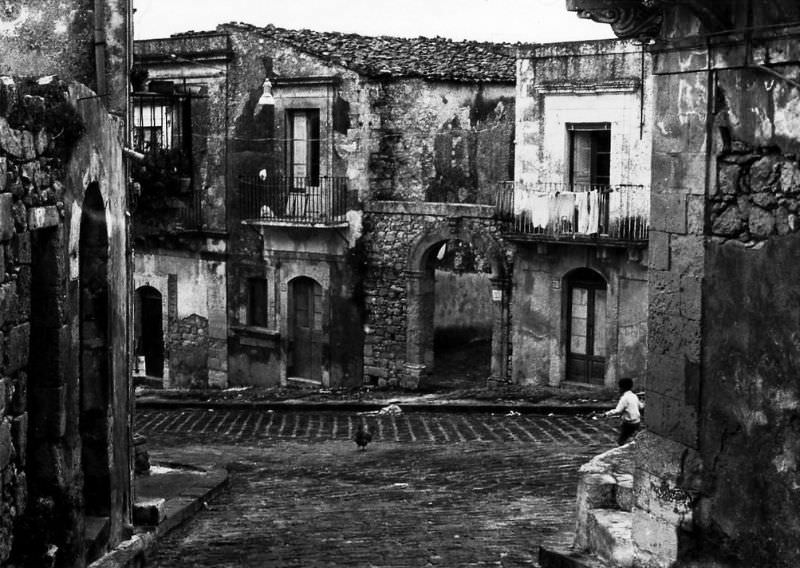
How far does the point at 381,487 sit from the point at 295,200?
13.9 meters

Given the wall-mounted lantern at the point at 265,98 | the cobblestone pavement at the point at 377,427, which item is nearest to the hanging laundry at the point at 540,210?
the cobblestone pavement at the point at 377,427

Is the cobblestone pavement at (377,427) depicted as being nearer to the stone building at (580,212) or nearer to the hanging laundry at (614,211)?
the stone building at (580,212)

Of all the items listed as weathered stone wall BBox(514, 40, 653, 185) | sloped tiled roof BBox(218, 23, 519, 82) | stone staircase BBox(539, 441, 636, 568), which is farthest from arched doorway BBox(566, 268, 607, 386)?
stone staircase BBox(539, 441, 636, 568)

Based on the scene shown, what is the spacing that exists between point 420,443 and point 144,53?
1432cm

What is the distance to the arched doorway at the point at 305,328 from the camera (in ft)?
91.6

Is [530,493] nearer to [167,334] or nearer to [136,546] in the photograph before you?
[136,546]

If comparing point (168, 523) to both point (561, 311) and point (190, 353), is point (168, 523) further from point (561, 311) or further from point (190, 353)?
point (190, 353)

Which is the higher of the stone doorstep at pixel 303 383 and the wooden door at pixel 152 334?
the wooden door at pixel 152 334

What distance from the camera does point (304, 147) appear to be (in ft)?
91.9

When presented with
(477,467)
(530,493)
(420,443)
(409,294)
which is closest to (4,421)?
(530,493)

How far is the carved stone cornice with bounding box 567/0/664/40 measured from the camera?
786 centimetres

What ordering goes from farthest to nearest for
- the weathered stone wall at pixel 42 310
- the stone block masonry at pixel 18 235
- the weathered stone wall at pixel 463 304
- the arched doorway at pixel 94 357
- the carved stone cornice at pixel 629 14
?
the weathered stone wall at pixel 463 304 → the arched doorway at pixel 94 357 → the carved stone cornice at pixel 629 14 → the weathered stone wall at pixel 42 310 → the stone block masonry at pixel 18 235

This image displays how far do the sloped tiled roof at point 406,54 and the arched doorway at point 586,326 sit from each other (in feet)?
14.8

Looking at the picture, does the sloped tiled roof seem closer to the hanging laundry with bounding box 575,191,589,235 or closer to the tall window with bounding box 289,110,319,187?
the tall window with bounding box 289,110,319,187
